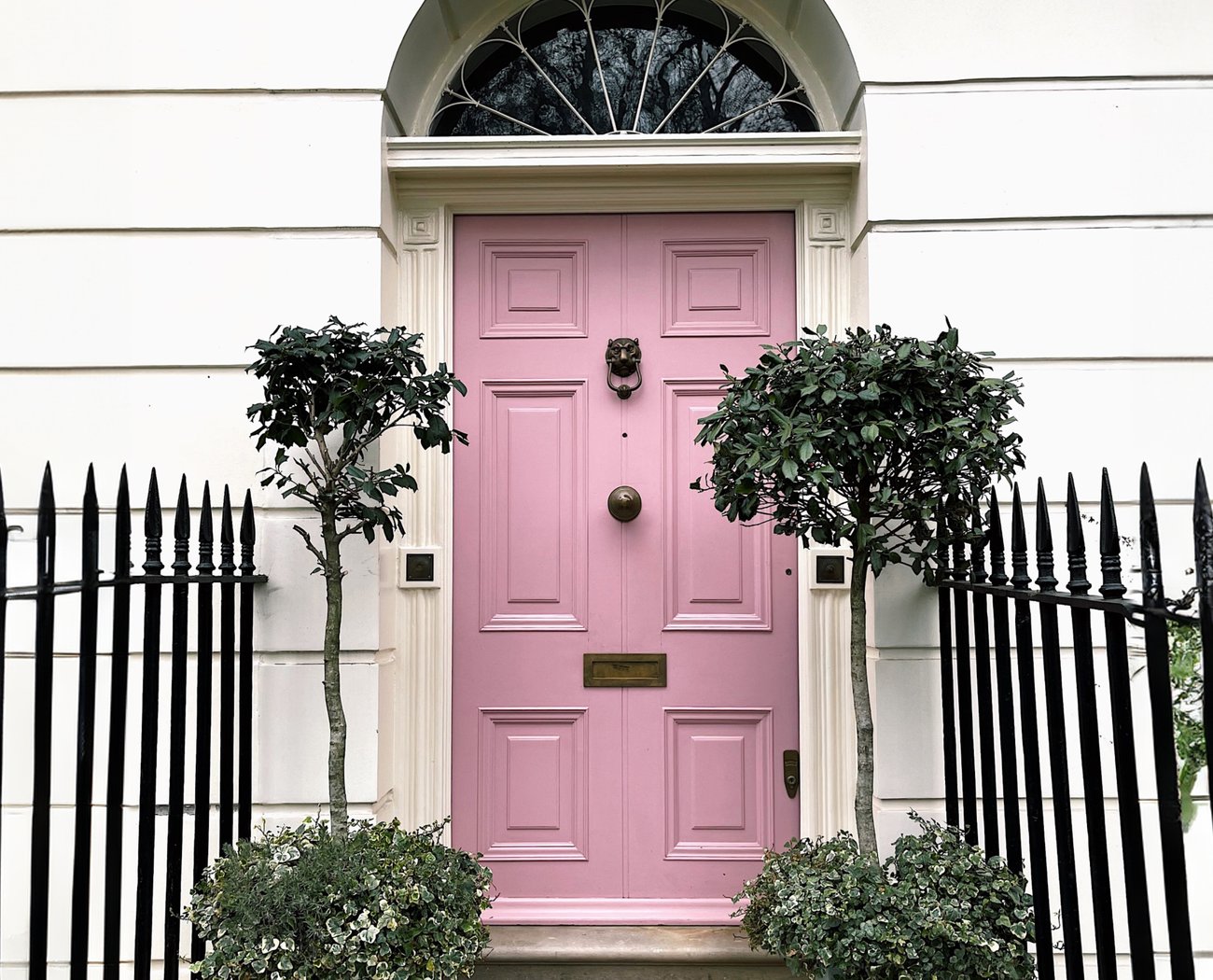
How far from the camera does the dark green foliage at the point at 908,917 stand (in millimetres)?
2705

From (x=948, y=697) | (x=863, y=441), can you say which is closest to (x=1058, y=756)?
(x=948, y=697)

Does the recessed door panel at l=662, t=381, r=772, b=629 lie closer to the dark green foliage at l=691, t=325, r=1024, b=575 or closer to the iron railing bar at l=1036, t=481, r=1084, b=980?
the dark green foliage at l=691, t=325, r=1024, b=575

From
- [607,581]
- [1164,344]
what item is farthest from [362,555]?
[1164,344]

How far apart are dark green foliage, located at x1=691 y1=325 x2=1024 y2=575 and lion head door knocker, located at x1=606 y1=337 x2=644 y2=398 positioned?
855 mm

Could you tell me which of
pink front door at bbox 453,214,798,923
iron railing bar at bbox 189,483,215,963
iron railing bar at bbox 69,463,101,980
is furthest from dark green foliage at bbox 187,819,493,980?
pink front door at bbox 453,214,798,923

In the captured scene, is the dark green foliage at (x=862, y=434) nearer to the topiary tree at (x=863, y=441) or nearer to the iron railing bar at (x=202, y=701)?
the topiary tree at (x=863, y=441)

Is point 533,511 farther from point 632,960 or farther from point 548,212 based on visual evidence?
point 632,960

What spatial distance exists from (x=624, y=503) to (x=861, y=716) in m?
1.19

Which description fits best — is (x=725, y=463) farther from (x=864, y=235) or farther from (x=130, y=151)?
(x=130, y=151)

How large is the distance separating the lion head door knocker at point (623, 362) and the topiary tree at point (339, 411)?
33.0 inches

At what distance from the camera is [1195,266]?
3506 millimetres

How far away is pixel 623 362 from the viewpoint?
12.5 feet

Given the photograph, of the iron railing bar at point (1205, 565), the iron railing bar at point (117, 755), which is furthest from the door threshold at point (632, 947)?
the iron railing bar at point (1205, 565)

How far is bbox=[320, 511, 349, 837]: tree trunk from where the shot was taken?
10.0 ft
